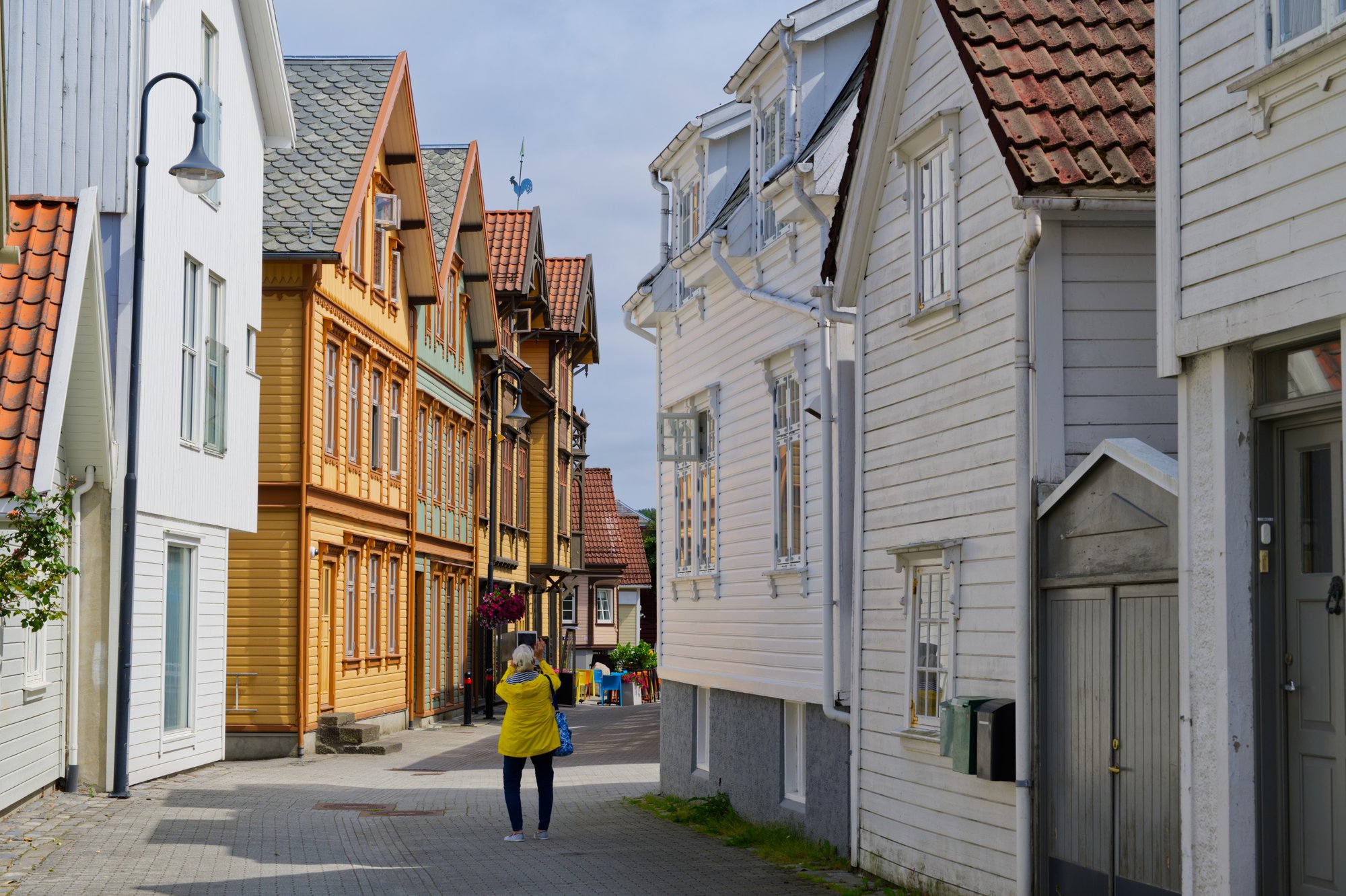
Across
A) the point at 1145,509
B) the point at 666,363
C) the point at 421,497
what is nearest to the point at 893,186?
the point at 1145,509

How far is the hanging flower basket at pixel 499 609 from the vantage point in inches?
1457

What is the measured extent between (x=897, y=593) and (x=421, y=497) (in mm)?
22027

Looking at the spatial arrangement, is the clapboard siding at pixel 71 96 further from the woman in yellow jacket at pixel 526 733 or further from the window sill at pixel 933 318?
the window sill at pixel 933 318

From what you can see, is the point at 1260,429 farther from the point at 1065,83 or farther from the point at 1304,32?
the point at 1065,83

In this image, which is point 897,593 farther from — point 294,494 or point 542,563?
point 542,563

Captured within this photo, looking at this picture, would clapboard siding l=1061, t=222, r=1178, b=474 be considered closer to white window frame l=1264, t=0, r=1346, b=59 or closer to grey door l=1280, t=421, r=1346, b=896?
grey door l=1280, t=421, r=1346, b=896

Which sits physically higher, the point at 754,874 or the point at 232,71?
the point at 232,71

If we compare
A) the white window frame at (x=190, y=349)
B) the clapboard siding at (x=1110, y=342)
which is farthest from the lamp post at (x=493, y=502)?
the clapboard siding at (x=1110, y=342)

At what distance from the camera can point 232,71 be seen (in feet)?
71.2

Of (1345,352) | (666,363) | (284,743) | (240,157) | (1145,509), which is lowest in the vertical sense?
(284,743)

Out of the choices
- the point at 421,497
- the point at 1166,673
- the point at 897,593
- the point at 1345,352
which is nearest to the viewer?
the point at 1345,352

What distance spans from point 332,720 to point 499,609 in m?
11.8

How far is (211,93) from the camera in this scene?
20.4 m

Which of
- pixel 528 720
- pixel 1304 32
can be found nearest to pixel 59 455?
pixel 528 720
